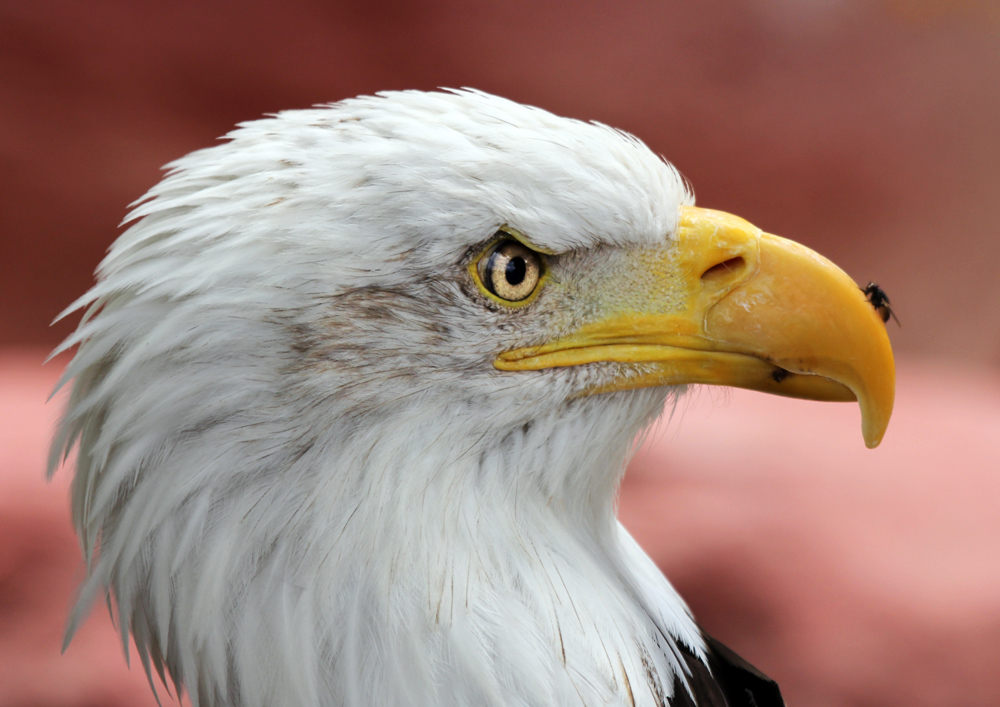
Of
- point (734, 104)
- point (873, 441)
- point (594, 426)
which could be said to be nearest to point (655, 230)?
point (594, 426)

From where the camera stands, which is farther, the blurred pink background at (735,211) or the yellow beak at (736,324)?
the blurred pink background at (735,211)

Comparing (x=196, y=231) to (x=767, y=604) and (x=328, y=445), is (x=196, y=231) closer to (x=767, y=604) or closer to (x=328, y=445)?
(x=328, y=445)

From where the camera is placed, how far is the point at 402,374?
0.71 m

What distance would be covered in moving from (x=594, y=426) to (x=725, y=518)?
1244mm

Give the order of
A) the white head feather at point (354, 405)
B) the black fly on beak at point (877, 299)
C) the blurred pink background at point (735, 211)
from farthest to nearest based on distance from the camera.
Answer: the blurred pink background at point (735, 211) < the black fly on beak at point (877, 299) < the white head feather at point (354, 405)

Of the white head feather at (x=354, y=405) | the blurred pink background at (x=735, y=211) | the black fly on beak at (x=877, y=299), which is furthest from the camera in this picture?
the blurred pink background at (x=735, y=211)

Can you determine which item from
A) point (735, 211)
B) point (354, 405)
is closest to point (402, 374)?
point (354, 405)

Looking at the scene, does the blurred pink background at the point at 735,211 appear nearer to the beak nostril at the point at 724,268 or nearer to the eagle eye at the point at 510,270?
the beak nostril at the point at 724,268

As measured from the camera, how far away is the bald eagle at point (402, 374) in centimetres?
70

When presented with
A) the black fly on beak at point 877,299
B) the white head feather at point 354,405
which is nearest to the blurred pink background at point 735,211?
the black fly on beak at point 877,299

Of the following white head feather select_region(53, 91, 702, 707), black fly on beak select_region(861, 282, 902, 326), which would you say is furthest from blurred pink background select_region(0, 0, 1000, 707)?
white head feather select_region(53, 91, 702, 707)

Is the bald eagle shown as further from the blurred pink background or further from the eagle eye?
the blurred pink background

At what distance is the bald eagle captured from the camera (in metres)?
0.70

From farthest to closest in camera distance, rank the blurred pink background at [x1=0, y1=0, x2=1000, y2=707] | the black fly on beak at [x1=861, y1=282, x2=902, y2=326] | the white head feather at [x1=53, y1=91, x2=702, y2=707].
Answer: the blurred pink background at [x1=0, y1=0, x2=1000, y2=707], the black fly on beak at [x1=861, y1=282, x2=902, y2=326], the white head feather at [x1=53, y1=91, x2=702, y2=707]
